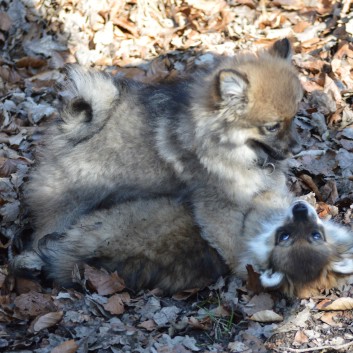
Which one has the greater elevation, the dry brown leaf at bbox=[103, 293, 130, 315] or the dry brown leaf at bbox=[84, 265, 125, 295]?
the dry brown leaf at bbox=[84, 265, 125, 295]

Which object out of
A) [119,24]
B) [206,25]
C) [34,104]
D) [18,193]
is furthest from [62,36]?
[18,193]

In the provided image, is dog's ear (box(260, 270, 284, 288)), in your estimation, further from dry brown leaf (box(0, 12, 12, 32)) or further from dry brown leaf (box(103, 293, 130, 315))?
dry brown leaf (box(0, 12, 12, 32))

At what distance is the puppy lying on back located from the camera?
4953mm

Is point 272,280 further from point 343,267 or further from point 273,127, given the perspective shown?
point 273,127

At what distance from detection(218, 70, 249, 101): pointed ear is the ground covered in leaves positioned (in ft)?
5.26

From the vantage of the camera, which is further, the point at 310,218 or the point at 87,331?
the point at 310,218

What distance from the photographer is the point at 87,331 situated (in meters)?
4.60

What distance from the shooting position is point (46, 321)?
465cm

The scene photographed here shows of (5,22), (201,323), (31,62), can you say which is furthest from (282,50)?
(5,22)

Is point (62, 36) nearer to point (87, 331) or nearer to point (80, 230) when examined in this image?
point (80, 230)

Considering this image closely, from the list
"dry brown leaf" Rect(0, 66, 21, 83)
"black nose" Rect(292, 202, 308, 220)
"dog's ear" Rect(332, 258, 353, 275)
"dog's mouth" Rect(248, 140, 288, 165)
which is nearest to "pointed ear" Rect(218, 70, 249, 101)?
"dog's mouth" Rect(248, 140, 288, 165)

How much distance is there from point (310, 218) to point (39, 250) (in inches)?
95.4

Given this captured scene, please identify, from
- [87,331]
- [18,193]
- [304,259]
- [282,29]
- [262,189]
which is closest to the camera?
[87,331]

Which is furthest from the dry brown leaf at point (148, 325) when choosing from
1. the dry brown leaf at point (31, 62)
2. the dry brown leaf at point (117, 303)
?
the dry brown leaf at point (31, 62)
